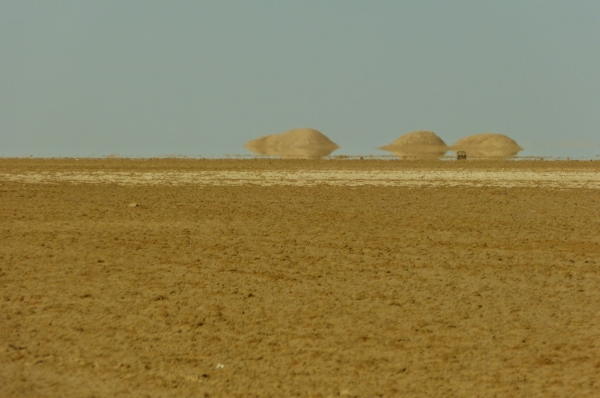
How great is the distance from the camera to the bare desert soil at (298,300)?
5.84 metres

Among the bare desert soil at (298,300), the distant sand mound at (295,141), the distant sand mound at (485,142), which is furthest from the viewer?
the distant sand mound at (295,141)

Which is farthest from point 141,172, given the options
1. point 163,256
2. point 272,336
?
point 272,336

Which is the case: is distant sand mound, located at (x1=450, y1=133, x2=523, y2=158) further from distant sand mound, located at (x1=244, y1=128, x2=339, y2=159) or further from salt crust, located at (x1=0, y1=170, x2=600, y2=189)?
salt crust, located at (x1=0, y1=170, x2=600, y2=189)

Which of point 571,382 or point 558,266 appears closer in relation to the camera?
point 571,382

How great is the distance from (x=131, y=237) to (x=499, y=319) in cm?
671

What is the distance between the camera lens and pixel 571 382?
569cm

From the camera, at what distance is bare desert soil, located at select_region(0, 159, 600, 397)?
5844mm

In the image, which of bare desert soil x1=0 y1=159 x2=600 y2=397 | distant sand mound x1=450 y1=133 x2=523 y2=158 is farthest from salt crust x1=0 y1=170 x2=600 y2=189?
distant sand mound x1=450 y1=133 x2=523 y2=158

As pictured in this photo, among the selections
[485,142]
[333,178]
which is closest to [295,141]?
[485,142]

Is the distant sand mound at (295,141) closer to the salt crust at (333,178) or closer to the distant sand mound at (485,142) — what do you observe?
the distant sand mound at (485,142)

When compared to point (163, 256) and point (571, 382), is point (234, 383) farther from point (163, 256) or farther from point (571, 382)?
point (163, 256)

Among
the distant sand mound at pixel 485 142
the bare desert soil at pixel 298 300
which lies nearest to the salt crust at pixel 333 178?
the bare desert soil at pixel 298 300

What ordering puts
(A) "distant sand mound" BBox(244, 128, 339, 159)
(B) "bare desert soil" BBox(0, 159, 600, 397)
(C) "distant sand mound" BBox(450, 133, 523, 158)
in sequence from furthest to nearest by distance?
(A) "distant sand mound" BBox(244, 128, 339, 159)
(C) "distant sand mound" BBox(450, 133, 523, 158)
(B) "bare desert soil" BBox(0, 159, 600, 397)

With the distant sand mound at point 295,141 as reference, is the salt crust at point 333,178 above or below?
below
